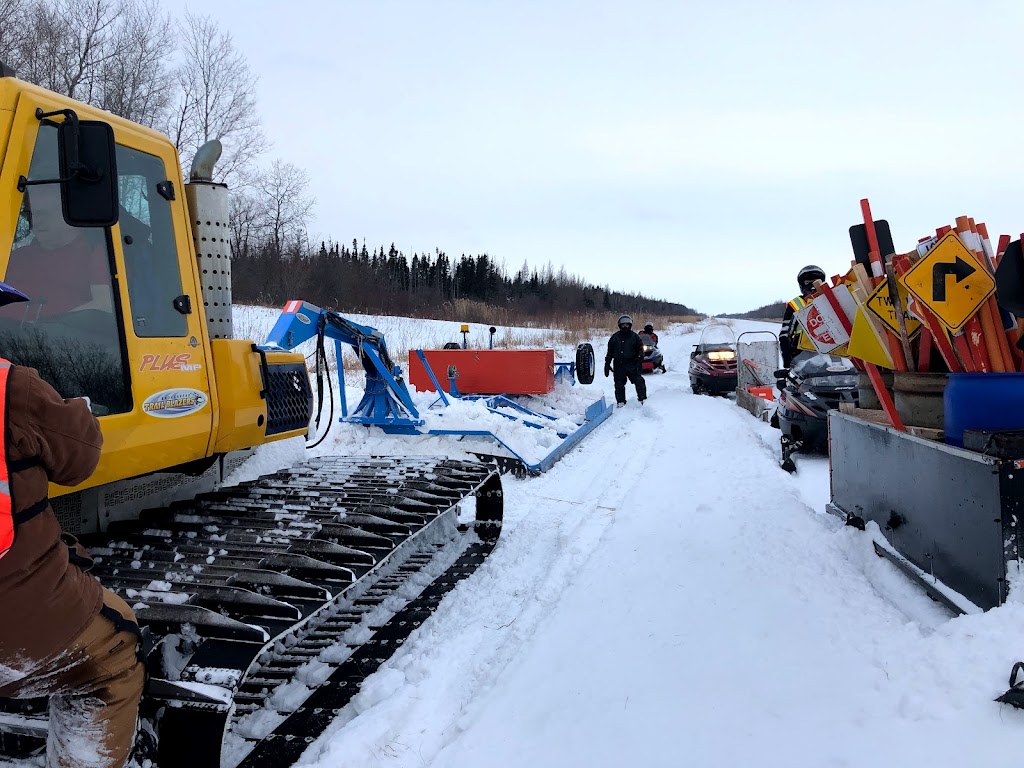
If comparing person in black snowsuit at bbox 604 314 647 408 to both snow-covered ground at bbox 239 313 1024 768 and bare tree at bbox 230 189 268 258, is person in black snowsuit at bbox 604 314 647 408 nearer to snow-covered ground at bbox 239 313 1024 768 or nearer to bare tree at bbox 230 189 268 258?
snow-covered ground at bbox 239 313 1024 768

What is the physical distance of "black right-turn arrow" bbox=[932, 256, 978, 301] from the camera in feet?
10.7

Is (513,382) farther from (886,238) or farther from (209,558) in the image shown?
(209,558)

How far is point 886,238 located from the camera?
4289 millimetres

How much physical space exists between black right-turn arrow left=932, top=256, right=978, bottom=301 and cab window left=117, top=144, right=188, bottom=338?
3517 mm

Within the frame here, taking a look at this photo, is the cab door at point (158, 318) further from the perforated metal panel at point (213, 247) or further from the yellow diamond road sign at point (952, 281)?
the yellow diamond road sign at point (952, 281)

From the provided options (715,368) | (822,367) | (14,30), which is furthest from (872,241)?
(14,30)

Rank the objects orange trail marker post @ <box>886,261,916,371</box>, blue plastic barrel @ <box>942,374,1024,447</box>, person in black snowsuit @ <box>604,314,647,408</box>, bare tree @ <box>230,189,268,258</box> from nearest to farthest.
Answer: blue plastic barrel @ <box>942,374,1024,447</box>, orange trail marker post @ <box>886,261,916,371</box>, person in black snowsuit @ <box>604,314,647,408</box>, bare tree @ <box>230,189,268,258</box>

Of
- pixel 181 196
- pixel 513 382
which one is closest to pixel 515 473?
pixel 513 382

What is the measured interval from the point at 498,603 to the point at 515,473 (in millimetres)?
3207

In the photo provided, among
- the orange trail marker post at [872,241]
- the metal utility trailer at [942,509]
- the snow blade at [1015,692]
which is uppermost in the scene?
the orange trail marker post at [872,241]

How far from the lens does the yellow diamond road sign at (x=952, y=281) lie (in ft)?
10.6

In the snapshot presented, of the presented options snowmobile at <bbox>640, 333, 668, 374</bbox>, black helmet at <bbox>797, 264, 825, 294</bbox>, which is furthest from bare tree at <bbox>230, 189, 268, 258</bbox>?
black helmet at <bbox>797, 264, 825, 294</bbox>

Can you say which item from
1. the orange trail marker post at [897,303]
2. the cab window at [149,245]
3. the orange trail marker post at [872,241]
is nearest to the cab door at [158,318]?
the cab window at [149,245]

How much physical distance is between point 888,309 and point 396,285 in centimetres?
5514
